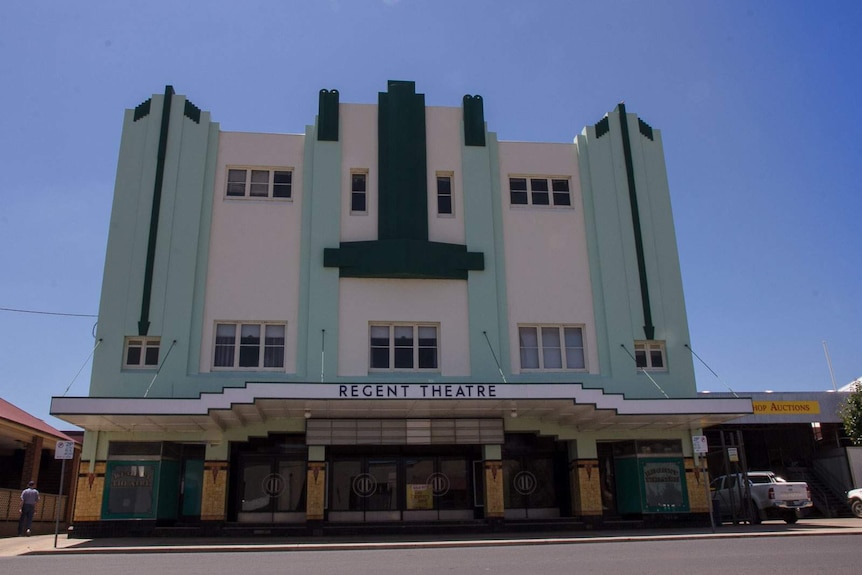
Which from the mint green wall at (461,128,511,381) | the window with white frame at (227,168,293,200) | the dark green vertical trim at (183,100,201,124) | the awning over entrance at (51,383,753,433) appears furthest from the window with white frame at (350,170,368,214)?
the awning over entrance at (51,383,753,433)

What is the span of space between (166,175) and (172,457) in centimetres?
857

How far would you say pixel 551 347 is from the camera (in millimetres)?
23734

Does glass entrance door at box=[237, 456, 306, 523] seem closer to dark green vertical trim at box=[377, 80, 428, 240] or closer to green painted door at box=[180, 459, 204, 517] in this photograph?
green painted door at box=[180, 459, 204, 517]

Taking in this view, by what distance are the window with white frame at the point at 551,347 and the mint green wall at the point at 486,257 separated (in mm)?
752

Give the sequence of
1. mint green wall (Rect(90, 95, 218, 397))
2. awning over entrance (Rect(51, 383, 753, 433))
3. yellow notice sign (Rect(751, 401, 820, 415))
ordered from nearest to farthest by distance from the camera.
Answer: awning over entrance (Rect(51, 383, 753, 433))
mint green wall (Rect(90, 95, 218, 397))
yellow notice sign (Rect(751, 401, 820, 415))

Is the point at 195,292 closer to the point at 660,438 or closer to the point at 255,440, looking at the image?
the point at 255,440

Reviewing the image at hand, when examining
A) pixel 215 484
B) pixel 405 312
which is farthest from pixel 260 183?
pixel 215 484

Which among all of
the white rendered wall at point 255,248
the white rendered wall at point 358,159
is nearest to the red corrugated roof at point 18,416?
the white rendered wall at point 255,248

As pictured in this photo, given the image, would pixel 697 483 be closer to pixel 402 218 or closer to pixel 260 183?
pixel 402 218

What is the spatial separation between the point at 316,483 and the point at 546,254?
394 inches

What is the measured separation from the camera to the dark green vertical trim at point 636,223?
24016 millimetres

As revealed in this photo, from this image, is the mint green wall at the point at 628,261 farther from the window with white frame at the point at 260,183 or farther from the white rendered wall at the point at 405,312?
the window with white frame at the point at 260,183

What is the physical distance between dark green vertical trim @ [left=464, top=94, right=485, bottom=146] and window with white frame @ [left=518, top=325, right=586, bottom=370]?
21.0 ft

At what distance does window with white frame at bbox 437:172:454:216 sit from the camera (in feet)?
80.9
